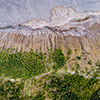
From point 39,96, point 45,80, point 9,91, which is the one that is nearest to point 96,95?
point 45,80

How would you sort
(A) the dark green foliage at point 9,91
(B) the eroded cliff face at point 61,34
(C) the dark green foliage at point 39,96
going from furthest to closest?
1. (B) the eroded cliff face at point 61,34
2. (C) the dark green foliage at point 39,96
3. (A) the dark green foliage at point 9,91

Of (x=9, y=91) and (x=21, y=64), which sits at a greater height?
(x=21, y=64)

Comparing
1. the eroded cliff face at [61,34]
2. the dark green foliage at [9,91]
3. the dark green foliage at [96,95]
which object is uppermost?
the eroded cliff face at [61,34]

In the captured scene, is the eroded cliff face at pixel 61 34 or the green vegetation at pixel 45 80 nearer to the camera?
the green vegetation at pixel 45 80

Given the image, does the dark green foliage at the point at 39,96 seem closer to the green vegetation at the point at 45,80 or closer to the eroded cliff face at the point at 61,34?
the green vegetation at the point at 45,80

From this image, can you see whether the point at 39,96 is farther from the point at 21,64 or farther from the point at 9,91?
the point at 21,64

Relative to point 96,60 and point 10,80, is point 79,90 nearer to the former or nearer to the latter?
point 96,60

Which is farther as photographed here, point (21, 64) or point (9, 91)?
point (21, 64)

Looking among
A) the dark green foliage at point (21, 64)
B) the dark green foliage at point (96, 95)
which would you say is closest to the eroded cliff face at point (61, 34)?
the dark green foliage at point (21, 64)
